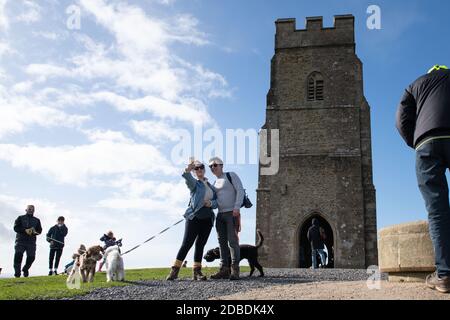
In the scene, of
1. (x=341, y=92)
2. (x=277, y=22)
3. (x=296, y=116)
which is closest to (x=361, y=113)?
(x=341, y=92)

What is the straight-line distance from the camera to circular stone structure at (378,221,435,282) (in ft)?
17.0

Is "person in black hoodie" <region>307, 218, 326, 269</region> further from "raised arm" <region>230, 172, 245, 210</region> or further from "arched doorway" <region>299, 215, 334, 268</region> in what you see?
"raised arm" <region>230, 172, 245, 210</region>

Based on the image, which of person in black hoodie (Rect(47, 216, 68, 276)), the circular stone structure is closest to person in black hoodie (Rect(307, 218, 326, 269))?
person in black hoodie (Rect(47, 216, 68, 276))

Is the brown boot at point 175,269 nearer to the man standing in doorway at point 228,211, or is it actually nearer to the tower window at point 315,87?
the man standing in doorway at point 228,211

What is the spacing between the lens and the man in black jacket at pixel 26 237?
38.3ft

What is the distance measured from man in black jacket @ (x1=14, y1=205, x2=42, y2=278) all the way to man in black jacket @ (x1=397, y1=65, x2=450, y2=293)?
32.2 ft

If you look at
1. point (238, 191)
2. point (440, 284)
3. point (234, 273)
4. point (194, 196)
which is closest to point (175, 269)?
point (234, 273)

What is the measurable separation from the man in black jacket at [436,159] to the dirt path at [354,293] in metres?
0.17

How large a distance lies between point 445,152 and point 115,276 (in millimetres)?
5752

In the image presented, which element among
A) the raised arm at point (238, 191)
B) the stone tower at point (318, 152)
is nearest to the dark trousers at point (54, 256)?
the raised arm at point (238, 191)

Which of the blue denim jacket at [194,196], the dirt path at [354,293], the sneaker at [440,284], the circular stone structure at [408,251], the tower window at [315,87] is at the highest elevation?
the tower window at [315,87]

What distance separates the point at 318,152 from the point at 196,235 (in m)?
15.0
